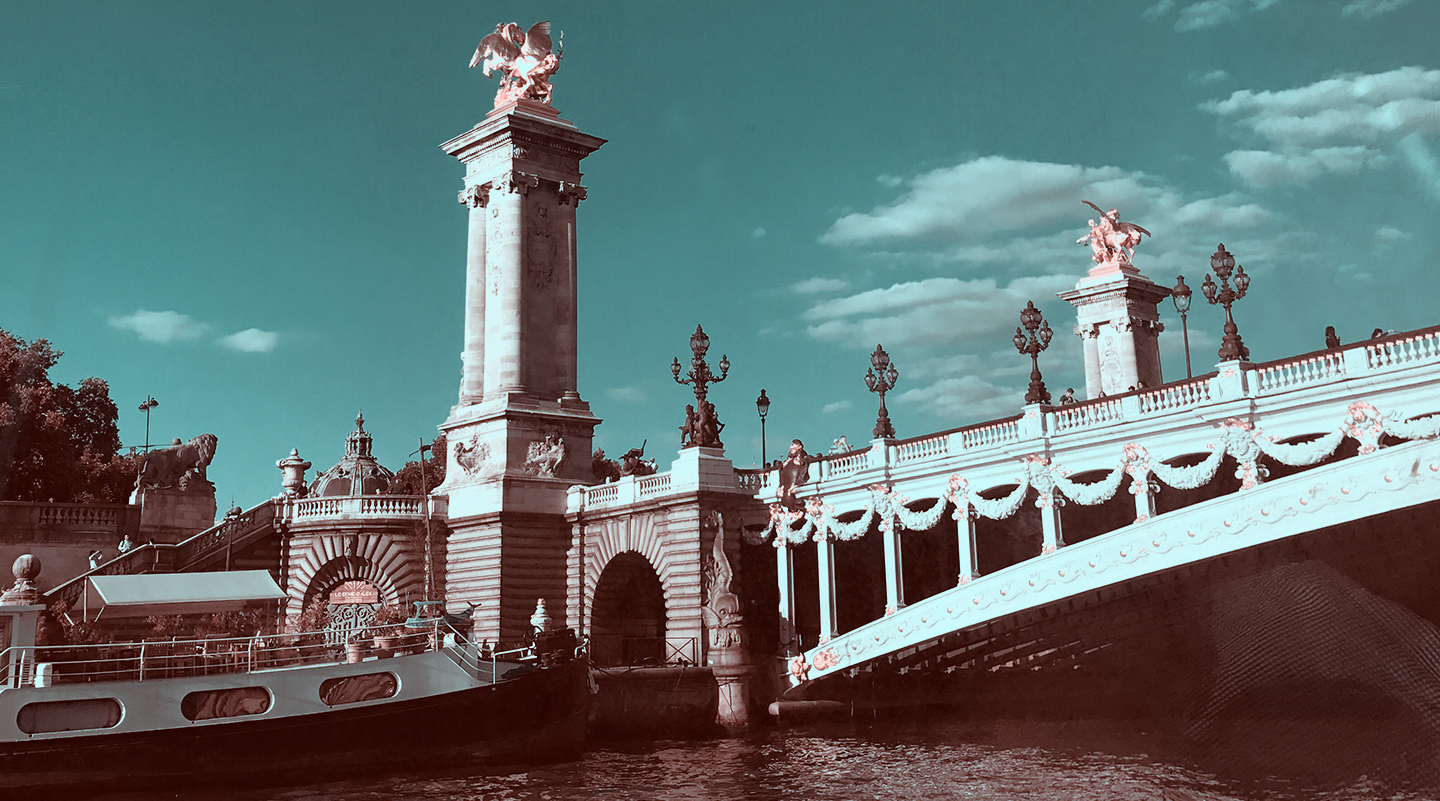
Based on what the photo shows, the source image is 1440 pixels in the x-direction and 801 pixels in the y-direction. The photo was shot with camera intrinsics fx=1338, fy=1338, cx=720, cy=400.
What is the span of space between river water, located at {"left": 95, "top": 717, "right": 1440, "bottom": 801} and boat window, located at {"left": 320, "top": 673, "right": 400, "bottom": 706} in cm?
164

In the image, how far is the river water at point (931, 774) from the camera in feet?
75.6

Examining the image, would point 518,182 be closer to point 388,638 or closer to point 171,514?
point 171,514

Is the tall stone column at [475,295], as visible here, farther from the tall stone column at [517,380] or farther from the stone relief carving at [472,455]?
the stone relief carving at [472,455]

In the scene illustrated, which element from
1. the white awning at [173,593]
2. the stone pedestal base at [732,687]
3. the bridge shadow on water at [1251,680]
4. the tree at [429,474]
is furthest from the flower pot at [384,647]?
the tree at [429,474]

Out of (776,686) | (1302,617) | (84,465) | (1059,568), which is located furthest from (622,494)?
(84,465)

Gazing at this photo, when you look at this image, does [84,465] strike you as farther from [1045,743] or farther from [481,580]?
[1045,743]

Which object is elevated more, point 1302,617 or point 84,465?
point 84,465

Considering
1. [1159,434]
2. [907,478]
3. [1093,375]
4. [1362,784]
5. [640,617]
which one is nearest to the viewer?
[1362,784]

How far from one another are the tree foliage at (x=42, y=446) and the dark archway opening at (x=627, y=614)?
61.3ft

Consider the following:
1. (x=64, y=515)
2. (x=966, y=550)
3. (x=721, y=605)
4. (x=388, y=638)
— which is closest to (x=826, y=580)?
(x=721, y=605)

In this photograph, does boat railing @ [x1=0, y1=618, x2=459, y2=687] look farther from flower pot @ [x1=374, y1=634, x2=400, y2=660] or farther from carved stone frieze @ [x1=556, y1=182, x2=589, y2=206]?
carved stone frieze @ [x1=556, y1=182, x2=589, y2=206]

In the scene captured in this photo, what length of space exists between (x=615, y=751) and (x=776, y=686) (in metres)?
6.28

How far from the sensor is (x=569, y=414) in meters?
43.4

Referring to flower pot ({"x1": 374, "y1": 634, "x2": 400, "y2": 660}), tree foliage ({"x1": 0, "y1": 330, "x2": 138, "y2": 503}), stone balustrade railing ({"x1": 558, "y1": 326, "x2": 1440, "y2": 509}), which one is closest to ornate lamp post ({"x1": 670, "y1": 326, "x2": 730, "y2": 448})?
stone balustrade railing ({"x1": 558, "y1": 326, "x2": 1440, "y2": 509})
